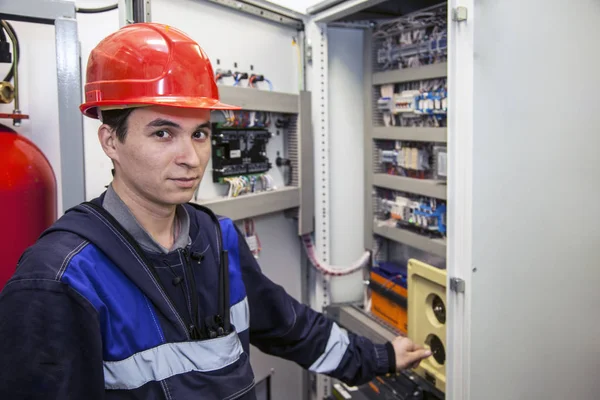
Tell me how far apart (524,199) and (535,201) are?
5 cm

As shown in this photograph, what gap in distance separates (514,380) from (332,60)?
1304mm

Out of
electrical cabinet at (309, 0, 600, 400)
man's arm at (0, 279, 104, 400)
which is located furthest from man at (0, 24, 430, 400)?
electrical cabinet at (309, 0, 600, 400)

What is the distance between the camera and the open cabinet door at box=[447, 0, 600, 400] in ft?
4.14

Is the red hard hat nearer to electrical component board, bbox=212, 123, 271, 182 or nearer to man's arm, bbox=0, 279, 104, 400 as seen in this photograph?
man's arm, bbox=0, 279, 104, 400

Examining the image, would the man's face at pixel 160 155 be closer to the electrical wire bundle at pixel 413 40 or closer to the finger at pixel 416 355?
the finger at pixel 416 355

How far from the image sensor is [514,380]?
143 cm

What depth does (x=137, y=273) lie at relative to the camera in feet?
2.85

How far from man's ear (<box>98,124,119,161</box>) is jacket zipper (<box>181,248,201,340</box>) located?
23 cm

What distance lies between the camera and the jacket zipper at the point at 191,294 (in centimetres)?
93

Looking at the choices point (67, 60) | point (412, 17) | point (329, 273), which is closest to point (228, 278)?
point (67, 60)

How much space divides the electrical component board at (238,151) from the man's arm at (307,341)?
439mm

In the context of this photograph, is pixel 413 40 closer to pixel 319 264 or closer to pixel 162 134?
pixel 319 264

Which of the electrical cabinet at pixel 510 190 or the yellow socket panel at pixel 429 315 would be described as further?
the yellow socket panel at pixel 429 315

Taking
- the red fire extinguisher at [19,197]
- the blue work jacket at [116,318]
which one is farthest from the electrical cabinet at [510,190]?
the red fire extinguisher at [19,197]
